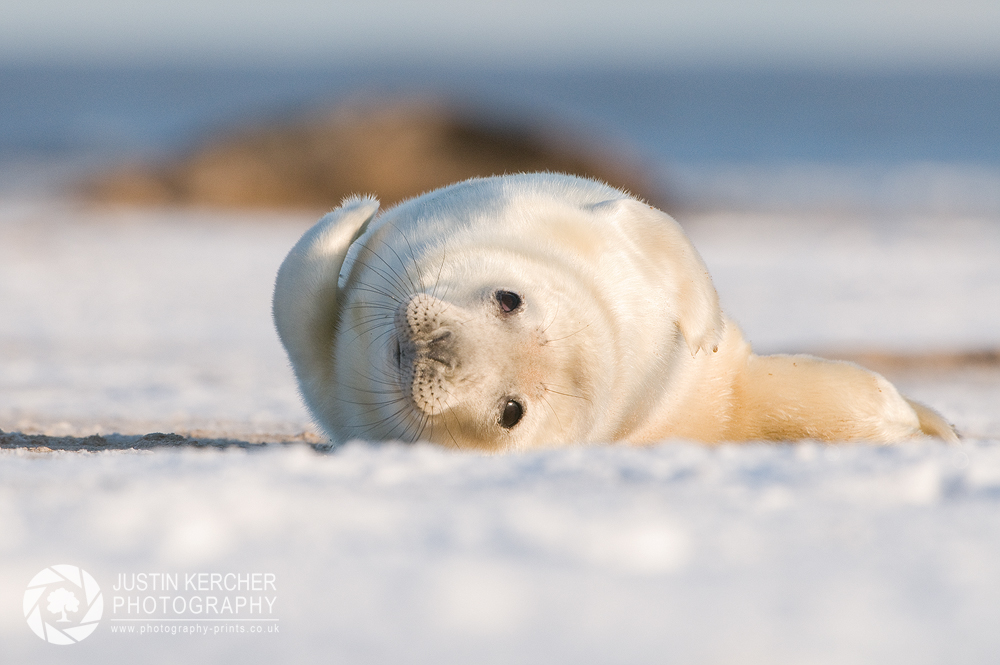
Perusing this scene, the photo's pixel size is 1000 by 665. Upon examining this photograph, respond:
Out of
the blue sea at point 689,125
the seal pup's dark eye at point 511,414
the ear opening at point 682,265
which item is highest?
the ear opening at point 682,265

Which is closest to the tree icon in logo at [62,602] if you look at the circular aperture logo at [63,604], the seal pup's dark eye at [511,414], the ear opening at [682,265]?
the circular aperture logo at [63,604]

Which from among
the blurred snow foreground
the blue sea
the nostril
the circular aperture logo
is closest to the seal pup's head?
the nostril

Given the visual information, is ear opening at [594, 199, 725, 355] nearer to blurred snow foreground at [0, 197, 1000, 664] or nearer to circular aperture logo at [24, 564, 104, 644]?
blurred snow foreground at [0, 197, 1000, 664]

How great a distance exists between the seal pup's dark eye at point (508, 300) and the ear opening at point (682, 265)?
0.65 m

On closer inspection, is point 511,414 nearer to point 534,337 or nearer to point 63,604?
point 534,337

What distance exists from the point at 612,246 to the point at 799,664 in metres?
2.04

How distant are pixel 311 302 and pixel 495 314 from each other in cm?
77

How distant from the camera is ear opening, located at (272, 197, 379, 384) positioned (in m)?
3.50

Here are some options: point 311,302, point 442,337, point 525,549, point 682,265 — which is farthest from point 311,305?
point 525,549

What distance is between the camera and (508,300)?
2992 mm

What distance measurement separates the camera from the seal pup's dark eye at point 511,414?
2967 mm

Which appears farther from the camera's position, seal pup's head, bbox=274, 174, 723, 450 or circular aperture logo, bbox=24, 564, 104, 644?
seal pup's head, bbox=274, 174, 723, 450

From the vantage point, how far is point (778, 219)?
48.7ft

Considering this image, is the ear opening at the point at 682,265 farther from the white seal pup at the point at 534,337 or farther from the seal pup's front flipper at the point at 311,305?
the seal pup's front flipper at the point at 311,305
